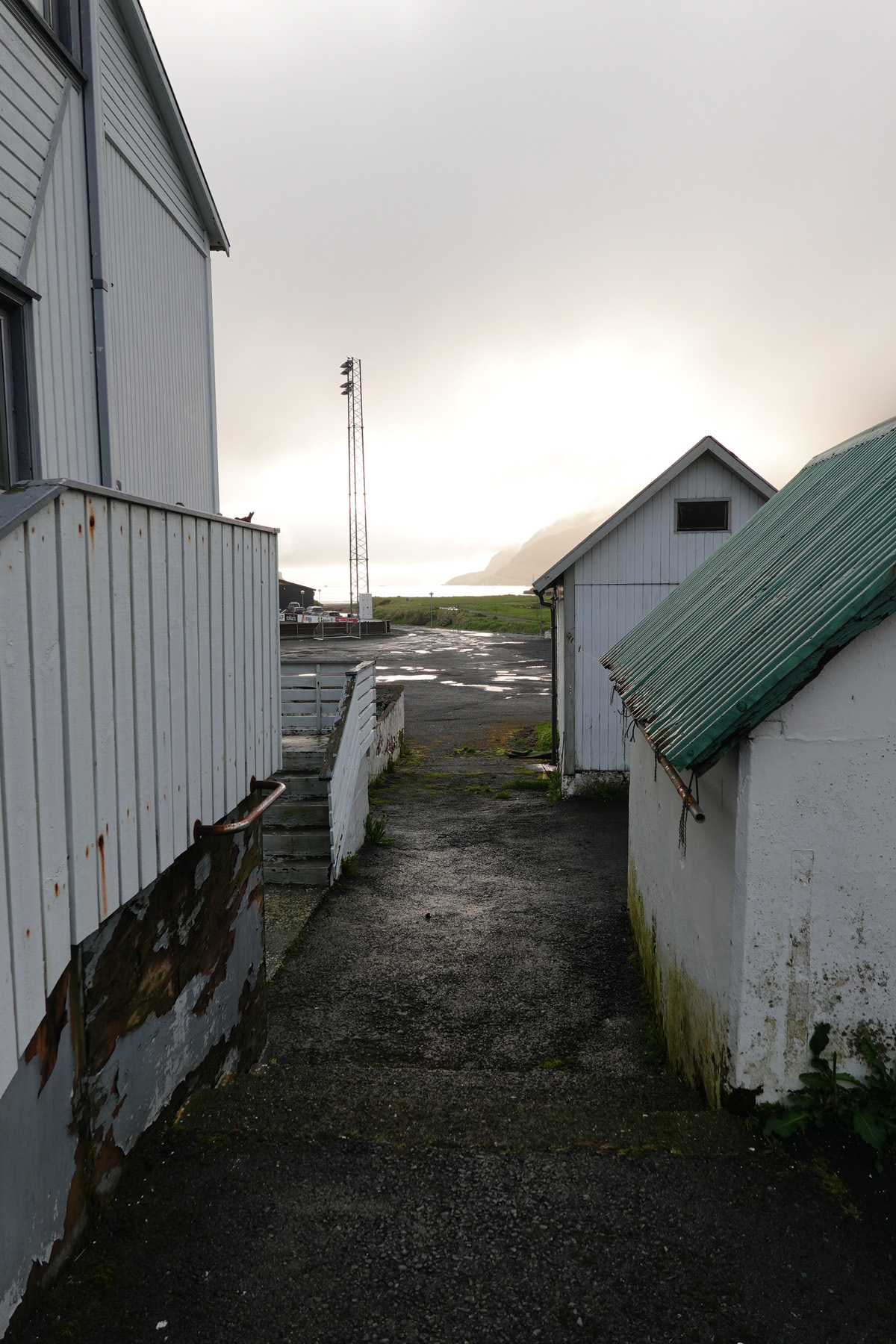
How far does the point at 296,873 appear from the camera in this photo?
10070mm

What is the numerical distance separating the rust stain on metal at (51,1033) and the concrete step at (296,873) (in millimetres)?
6896

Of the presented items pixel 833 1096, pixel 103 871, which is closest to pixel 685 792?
pixel 833 1096

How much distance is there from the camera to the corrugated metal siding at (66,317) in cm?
548

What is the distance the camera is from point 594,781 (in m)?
14.8

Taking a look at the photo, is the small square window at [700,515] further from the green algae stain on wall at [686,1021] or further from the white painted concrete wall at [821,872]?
the white painted concrete wall at [821,872]

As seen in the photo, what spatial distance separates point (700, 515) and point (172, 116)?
1009 cm

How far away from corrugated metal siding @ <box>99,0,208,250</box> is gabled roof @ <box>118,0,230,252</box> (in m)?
0.06

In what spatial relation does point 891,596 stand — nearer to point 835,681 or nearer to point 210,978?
point 835,681

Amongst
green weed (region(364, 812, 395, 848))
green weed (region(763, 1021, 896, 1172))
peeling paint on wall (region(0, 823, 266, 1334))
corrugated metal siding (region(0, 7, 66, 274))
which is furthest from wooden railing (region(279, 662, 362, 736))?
green weed (region(763, 1021, 896, 1172))

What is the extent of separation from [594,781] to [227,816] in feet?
35.0

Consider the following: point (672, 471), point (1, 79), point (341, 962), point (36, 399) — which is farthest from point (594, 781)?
point (1, 79)

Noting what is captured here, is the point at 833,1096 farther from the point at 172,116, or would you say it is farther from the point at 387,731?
the point at 387,731

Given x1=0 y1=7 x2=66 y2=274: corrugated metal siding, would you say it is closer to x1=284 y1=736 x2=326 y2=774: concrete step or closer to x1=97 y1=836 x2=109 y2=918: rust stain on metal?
x1=97 y1=836 x2=109 y2=918: rust stain on metal

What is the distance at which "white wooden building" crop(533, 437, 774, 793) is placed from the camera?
1441 centimetres
